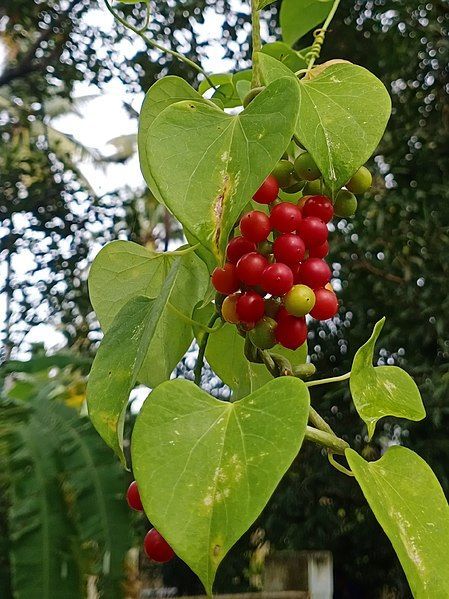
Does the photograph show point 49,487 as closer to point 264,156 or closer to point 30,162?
point 264,156

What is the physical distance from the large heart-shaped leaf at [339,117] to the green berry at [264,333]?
2.0 inches

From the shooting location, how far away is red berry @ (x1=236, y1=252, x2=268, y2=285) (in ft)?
0.81

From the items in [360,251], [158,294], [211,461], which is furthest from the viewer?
[360,251]

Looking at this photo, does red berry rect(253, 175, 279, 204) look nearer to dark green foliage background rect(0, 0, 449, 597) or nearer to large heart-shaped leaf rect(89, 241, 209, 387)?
large heart-shaped leaf rect(89, 241, 209, 387)

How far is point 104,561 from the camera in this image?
0.54m

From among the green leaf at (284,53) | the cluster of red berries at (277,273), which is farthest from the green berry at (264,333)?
the green leaf at (284,53)

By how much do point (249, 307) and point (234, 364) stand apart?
0.30 feet

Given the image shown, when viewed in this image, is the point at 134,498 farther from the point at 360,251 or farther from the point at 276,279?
the point at 360,251

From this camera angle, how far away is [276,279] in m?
0.24

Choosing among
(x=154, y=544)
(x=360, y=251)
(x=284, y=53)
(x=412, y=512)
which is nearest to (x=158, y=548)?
(x=154, y=544)

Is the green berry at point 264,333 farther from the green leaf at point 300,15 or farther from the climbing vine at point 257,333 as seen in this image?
the green leaf at point 300,15

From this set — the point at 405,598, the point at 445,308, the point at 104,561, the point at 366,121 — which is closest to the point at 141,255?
the point at 366,121

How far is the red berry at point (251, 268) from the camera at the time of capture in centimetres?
25

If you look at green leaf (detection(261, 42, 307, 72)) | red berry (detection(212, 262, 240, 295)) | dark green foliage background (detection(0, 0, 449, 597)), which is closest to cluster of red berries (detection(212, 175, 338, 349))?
red berry (detection(212, 262, 240, 295))
